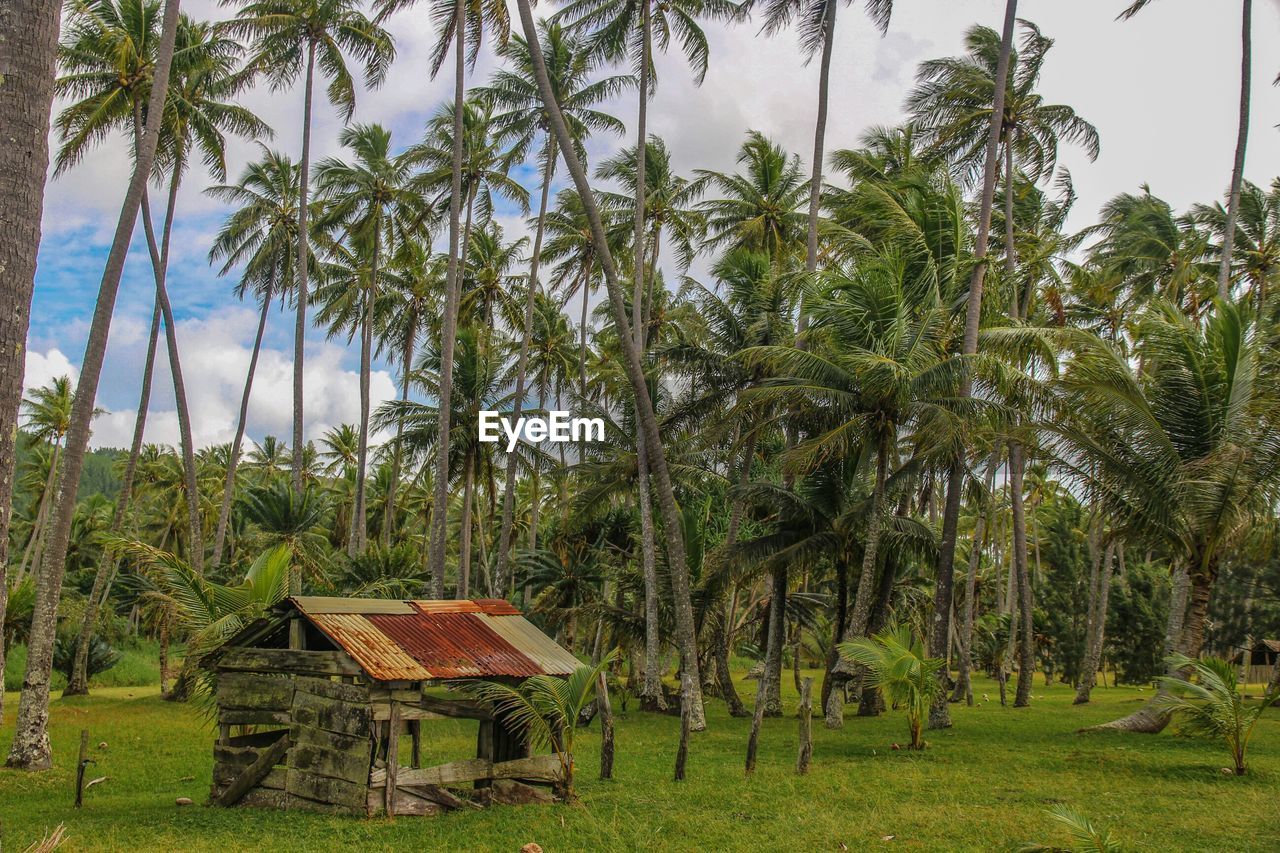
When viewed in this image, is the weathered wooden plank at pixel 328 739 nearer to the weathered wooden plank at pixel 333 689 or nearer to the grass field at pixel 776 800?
the weathered wooden plank at pixel 333 689

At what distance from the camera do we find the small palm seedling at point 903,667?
599 inches

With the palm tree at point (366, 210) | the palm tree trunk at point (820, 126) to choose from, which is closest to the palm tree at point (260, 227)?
the palm tree at point (366, 210)

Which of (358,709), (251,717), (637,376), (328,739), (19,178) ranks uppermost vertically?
(637,376)

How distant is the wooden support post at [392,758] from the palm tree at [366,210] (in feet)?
63.9

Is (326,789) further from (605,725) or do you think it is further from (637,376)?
(637,376)

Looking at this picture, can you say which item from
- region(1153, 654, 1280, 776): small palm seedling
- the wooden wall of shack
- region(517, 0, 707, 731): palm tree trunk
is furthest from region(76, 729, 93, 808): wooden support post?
region(1153, 654, 1280, 776): small palm seedling

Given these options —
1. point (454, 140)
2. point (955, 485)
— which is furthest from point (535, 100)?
point (955, 485)

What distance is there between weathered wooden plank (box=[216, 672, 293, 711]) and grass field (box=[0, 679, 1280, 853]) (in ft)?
4.32

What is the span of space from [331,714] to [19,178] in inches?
293

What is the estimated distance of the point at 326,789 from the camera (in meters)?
11.3

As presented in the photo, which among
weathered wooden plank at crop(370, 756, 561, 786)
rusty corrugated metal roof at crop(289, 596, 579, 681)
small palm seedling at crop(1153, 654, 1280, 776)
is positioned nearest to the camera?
rusty corrugated metal roof at crop(289, 596, 579, 681)

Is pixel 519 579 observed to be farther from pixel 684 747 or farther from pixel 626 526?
pixel 684 747

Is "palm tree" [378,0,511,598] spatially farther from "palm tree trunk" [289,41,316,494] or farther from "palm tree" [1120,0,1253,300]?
"palm tree" [1120,0,1253,300]

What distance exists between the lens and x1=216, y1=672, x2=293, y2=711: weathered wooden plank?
11.8 m
